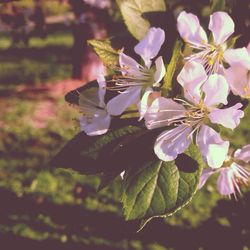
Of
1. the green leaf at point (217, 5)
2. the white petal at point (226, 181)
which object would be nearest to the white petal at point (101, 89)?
the green leaf at point (217, 5)

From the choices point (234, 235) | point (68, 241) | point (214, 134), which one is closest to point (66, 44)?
point (68, 241)

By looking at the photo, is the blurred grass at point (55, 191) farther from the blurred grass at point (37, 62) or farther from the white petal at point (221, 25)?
the white petal at point (221, 25)

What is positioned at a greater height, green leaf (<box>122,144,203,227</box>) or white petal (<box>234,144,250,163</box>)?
green leaf (<box>122,144,203,227</box>)

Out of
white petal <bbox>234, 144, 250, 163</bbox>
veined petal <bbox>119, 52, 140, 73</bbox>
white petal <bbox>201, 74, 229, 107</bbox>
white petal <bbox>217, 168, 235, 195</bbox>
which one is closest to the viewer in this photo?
white petal <bbox>201, 74, 229, 107</bbox>

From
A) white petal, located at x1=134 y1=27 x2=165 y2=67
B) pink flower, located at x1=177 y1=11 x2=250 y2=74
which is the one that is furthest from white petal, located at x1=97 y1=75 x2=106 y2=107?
pink flower, located at x1=177 y1=11 x2=250 y2=74

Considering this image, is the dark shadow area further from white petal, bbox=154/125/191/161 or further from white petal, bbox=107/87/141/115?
white petal, bbox=107/87/141/115

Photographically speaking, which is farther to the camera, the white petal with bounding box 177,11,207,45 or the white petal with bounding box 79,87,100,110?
the white petal with bounding box 79,87,100,110

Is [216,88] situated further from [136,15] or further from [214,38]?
[136,15]

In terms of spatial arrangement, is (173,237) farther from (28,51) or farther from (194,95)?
(28,51)
